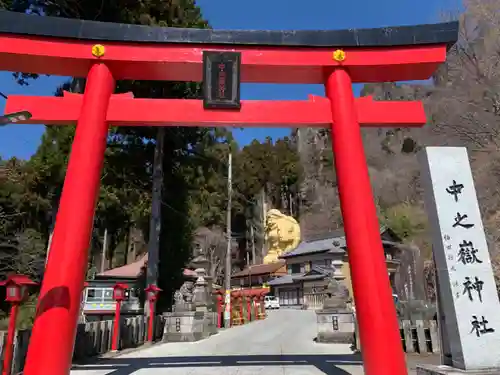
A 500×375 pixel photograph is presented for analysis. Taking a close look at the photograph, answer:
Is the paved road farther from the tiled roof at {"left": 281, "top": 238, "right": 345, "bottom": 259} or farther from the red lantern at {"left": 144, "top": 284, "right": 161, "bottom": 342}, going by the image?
the tiled roof at {"left": 281, "top": 238, "right": 345, "bottom": 259}

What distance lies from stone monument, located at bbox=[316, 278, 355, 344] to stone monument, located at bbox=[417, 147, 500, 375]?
6893 millimetres

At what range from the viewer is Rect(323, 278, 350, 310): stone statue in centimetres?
1222

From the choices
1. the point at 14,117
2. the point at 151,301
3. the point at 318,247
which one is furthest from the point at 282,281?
the point at 14,117

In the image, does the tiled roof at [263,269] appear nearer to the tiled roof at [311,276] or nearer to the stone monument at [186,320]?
the tiled roof at [311,276]

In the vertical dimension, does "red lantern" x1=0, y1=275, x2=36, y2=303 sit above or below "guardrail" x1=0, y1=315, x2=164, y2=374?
above

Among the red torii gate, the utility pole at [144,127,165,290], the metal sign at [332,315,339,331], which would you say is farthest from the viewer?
the utility pole at [144,127,165,290]

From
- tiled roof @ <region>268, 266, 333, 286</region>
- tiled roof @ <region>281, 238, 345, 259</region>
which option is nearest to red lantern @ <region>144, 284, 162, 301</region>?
tiled roof @ <region>268, 266, 333, 286</region>

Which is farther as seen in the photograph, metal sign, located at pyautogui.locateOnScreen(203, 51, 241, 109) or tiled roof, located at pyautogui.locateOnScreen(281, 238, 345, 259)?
tiled roof, located at pyautogui.locateOnScreen(281, 238, 345, 259)

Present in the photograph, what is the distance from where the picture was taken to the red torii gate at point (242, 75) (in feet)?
18.8

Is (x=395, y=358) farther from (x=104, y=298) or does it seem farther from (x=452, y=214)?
(x=104, y=298)

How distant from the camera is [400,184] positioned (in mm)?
46094

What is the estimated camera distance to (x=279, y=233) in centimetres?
5016

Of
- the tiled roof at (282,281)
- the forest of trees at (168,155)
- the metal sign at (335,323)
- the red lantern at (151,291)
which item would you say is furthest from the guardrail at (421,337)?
the tiled roof at (282,281)

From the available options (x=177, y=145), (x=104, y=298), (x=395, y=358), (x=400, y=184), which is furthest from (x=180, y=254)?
(x=400, y=184)
